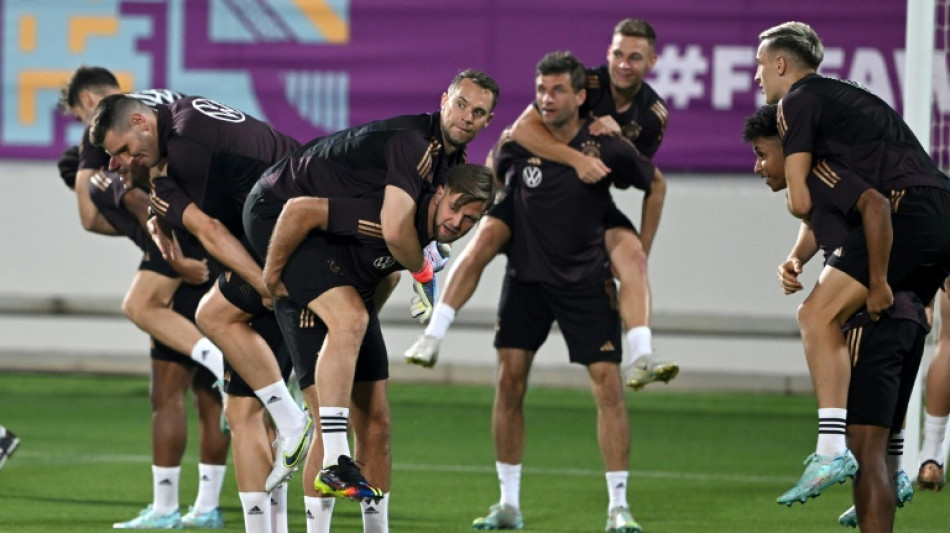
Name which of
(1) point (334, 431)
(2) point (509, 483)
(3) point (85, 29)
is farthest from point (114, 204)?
(3) point (85, 29)

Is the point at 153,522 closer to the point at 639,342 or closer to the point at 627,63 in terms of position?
the point at 639,342

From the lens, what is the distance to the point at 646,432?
39.3 feet

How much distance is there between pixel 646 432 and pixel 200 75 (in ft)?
18.1

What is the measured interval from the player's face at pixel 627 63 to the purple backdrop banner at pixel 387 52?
16.5 feet

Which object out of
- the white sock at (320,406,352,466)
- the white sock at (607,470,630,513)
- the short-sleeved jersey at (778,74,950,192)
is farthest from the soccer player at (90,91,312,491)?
the short-sleeved jersey at (778,74,950,192)

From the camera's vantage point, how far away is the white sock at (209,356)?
7.95 m

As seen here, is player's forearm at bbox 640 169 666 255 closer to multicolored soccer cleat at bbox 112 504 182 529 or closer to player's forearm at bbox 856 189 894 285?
player's forearm at bbox 856 189 894 285

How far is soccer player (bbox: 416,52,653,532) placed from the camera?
27.5 feet

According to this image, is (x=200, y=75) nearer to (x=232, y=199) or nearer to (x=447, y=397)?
(x=447, y=397)

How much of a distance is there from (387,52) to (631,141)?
5.90 m

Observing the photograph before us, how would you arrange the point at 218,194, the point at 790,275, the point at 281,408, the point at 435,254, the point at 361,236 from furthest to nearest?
the point at 435,254 → the point at 218,194 → the point at 281,408 → the point at 790,275 → the point at 361,236

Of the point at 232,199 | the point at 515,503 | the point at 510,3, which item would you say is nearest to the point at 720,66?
the point at 510,3

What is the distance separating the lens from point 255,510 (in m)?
6.68

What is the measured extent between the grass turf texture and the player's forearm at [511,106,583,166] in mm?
1937
